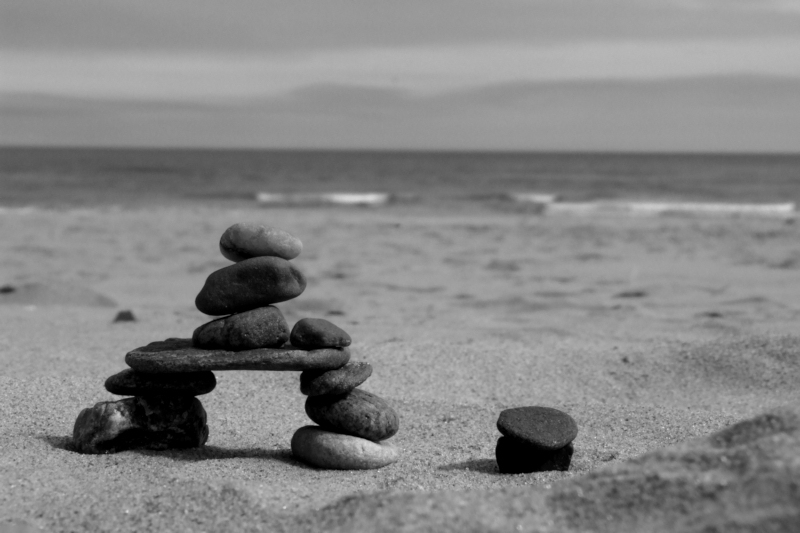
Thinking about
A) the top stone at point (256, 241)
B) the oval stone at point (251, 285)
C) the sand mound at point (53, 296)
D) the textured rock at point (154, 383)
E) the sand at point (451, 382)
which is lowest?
the sand mound at point (53, 296)

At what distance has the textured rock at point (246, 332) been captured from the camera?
12.8 ft

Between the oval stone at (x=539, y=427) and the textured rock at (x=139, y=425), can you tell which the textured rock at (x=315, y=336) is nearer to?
the textured rock at (x=139, y=425)

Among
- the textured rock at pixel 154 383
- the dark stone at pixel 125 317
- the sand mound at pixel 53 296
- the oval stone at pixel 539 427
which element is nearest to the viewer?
the oval stone at pixel 539 427

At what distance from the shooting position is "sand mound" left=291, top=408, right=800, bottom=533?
259cm

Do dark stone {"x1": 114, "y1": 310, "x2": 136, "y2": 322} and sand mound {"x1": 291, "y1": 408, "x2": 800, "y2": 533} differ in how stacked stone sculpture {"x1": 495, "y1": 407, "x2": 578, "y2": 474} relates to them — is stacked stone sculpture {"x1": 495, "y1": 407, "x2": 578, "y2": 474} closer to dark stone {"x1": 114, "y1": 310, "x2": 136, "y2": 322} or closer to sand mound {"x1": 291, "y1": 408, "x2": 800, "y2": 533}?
sand mound {"x1": 291, "y1": 408, "x2": 800, "y2": 533}

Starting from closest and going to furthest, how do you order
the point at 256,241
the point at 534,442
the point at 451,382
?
the point at 534,442, the point at 256,241, the point at 451,382

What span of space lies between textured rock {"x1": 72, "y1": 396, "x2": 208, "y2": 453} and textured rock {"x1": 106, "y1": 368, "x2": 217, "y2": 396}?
6 cm

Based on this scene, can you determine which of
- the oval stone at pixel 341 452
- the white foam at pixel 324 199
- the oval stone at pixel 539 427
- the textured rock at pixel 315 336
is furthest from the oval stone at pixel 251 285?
the white foam at pixel 324 199

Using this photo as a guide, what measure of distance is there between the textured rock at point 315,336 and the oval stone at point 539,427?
34.8 inches

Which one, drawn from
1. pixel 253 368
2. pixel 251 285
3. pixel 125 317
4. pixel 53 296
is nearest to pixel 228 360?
pixel 253 368

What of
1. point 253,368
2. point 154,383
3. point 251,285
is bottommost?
point 154,383

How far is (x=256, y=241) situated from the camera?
163 inches

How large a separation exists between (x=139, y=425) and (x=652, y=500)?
250 centimetres

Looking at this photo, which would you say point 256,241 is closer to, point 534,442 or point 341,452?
point 341,452
